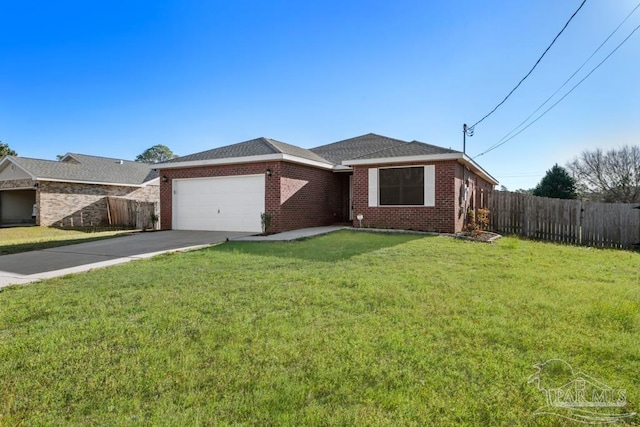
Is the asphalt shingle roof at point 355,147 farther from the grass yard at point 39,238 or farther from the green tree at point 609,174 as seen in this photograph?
the green tree at point 609,174

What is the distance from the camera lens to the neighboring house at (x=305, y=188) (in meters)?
11.9

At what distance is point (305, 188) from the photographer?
13828 millimetres

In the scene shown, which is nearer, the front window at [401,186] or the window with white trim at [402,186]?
the window with white trim at [402,186]

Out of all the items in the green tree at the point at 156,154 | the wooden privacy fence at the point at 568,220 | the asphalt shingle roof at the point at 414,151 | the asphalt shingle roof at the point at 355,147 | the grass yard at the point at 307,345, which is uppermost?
the green tree at the point at 156,154

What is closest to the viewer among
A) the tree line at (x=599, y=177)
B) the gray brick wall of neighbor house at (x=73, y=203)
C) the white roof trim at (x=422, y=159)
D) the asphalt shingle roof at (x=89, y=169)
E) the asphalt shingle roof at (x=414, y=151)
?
the white roof trim at (x=422, y=159)

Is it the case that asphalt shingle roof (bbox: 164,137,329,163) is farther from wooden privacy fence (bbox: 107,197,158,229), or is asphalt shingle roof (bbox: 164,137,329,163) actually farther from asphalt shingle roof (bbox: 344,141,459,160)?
wooden privacy fence (bbox: 107,197,158,229)

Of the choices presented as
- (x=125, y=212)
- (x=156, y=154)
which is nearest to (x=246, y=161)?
(x=125, y=212)

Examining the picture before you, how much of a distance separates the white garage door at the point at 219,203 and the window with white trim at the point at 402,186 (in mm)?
4382

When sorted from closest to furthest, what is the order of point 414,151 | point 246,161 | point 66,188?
point 414,151 < point 246,161 < point 66,188

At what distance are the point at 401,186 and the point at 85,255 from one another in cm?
1014

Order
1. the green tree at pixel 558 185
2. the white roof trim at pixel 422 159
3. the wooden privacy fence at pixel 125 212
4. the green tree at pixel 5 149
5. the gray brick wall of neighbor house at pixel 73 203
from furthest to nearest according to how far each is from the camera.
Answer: the green tree at pixel 5 149, the green tree at pixel 558 185, the gray brick wall of neighbor house at pixel 73 203, the wooden privacy fence at pixel 125 212, the white roof trim at pixel 422 159

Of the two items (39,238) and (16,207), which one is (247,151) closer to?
(39,238)

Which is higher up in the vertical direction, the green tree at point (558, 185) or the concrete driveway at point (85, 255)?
the green tree at point (558, 185)

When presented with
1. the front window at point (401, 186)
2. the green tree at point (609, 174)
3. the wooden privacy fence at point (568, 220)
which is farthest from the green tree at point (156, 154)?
the green tree at point (609, 174)
